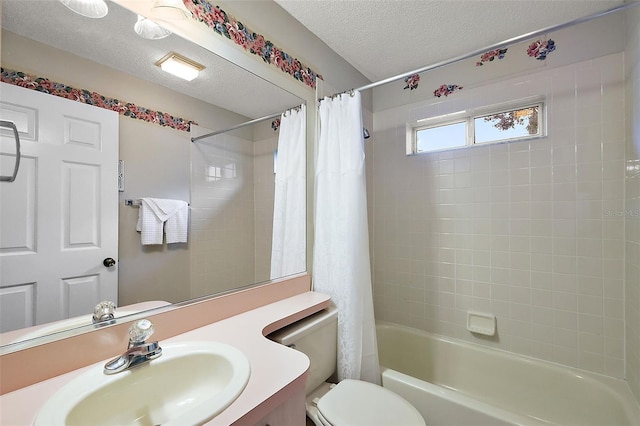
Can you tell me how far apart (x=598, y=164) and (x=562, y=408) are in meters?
1.41

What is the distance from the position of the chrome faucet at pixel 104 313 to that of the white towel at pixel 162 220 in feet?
0.75

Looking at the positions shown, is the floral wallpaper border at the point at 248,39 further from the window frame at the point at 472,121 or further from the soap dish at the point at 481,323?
the soap dish at the point at 481,323

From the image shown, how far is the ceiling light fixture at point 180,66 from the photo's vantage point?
105cm

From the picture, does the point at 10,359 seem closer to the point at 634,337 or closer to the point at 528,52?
the point at 634,337

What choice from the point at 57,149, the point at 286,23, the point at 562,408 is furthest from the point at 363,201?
the point at 562,408

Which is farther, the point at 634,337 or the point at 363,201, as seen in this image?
the point at 363,201

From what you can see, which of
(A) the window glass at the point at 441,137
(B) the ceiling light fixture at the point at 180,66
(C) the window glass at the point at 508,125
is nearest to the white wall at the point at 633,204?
(C) the window glass at the point at 508,125

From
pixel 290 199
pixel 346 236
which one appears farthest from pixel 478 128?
pixel 290 199

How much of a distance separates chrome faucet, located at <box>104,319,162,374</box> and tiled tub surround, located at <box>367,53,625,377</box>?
1839mm

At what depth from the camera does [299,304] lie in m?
1.36

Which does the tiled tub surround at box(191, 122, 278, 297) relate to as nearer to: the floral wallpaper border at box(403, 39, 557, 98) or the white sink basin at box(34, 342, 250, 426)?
the white sink basin at box(34, 342, 250, 426)

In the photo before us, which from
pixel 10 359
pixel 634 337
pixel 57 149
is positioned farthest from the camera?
pixel 634 337

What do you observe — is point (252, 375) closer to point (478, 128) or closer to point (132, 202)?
point (132, 202)

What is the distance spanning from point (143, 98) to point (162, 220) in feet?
1.49
